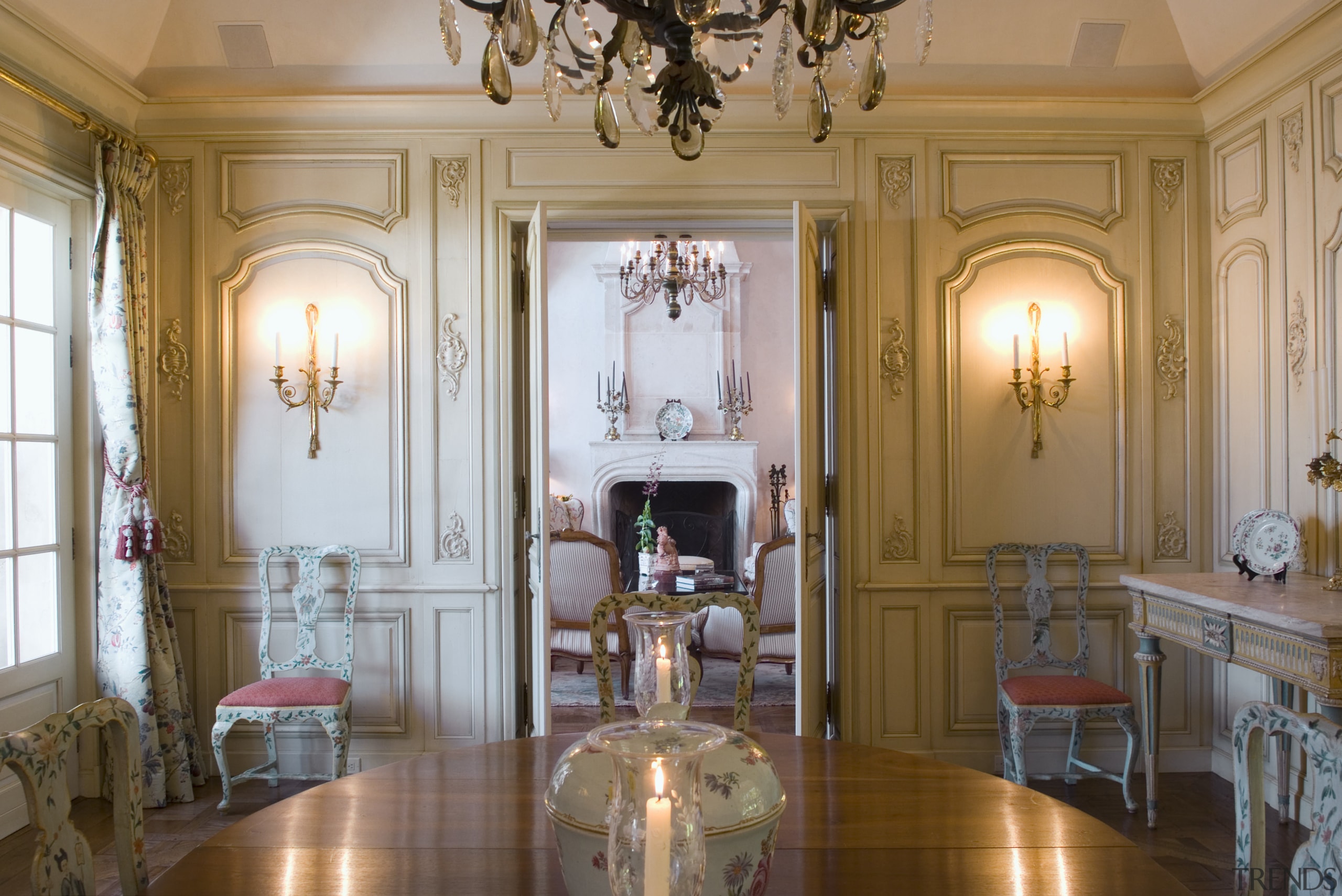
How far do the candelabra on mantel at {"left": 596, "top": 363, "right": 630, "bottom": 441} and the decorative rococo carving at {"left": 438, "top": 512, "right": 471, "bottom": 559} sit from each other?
3.93 metres

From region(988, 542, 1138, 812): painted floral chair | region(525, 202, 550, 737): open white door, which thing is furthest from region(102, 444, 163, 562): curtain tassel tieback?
region(988, 542, 1138, 812): painted floral chair

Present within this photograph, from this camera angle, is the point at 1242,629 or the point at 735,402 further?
the point at 735,402

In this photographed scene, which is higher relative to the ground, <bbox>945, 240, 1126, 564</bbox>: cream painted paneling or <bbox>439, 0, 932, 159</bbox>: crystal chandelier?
<bbox>439, 0, 932, 159</bbox>: crystal chandelier

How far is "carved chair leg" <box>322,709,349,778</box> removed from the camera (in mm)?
3104

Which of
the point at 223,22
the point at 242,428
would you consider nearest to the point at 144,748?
the point at 242,428

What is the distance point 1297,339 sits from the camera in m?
3.07

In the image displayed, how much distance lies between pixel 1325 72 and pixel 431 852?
11.8 ft

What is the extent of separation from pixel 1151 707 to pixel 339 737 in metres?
2.87

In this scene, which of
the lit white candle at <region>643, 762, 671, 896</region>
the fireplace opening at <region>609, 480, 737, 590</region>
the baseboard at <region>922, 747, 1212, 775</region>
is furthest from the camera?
the fireplace opening at <region>609, 480, 737, 590</region>

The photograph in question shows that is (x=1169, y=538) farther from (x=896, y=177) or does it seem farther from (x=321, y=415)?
(x=321, y=415)

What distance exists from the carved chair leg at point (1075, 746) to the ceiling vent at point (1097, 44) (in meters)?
2.61

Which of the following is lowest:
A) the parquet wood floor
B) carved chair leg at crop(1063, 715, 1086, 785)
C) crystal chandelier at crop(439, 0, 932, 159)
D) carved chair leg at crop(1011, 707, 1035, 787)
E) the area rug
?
the area rug

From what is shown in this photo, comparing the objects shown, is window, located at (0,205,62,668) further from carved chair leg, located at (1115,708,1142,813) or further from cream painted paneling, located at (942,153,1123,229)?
carved chair leg, located at (1115,708,1142,813)

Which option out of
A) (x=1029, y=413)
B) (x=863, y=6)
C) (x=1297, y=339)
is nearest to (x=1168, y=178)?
(x=1297, y=339)
